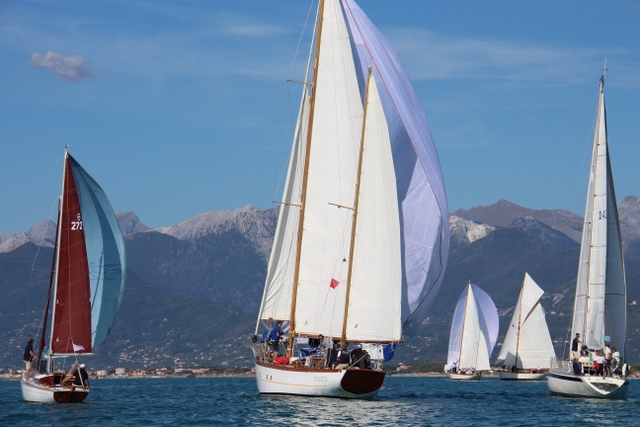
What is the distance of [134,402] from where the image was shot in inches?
2395

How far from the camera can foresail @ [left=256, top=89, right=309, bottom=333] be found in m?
54.3

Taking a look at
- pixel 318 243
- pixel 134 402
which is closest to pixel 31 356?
pixel 134 402

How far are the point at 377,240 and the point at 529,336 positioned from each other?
7426cm

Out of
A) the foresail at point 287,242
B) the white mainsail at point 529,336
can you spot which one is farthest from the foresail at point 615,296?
the white mainsail at point 529,336

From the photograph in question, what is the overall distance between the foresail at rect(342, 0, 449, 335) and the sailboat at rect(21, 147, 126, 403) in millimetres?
13762

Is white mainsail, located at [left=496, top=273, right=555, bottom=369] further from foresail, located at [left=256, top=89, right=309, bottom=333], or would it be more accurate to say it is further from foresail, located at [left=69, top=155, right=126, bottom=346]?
foresail, located at [left=69, top=155, right=126, bottom=346]

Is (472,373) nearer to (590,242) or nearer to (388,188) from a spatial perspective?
(590,242)

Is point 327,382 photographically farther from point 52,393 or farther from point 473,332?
point 473,332

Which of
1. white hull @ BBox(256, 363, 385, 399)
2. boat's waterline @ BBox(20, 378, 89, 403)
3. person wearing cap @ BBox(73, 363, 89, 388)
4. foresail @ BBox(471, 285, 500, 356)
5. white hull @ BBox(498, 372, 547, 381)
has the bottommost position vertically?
boat's waterline @ BBox(20, 378, 89, 403)

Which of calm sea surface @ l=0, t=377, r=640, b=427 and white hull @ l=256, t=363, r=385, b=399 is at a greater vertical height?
white hull @ l=256, t=363, r=385, b=399

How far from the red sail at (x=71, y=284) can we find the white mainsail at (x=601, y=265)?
25.4m

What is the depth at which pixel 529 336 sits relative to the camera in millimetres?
119250

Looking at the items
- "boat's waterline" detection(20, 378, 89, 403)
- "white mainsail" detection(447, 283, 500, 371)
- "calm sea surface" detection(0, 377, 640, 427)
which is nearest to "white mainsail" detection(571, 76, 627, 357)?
"calm sea surface" detection(0, 377, 640, 427)

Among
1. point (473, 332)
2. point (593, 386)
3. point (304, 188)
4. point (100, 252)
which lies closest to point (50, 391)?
point (100, 252)
